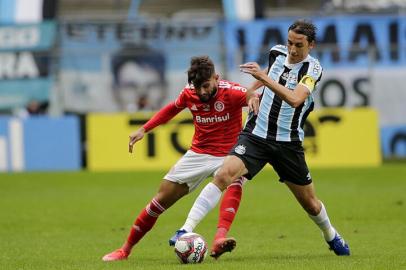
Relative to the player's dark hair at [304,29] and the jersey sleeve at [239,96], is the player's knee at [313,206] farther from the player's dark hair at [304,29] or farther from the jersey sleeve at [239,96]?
the player's dark hair at [304,29]

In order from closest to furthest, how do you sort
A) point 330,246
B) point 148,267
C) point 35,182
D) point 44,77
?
point 148,267, point 330,246, point 35,182, point 44,77

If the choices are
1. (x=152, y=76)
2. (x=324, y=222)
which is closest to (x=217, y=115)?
(x=324, y=222)

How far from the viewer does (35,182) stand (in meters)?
21.2

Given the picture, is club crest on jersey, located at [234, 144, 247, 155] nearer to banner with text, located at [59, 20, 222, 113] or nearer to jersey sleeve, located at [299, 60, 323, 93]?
jersey sleeve, located at [299, 60, 323, 93]

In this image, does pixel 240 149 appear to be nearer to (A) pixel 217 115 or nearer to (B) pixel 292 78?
(A) pixel 217 115

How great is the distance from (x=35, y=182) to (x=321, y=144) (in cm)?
671

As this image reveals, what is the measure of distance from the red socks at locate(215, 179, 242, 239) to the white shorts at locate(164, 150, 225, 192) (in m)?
0.28

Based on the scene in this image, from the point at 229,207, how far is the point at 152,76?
16.6 m

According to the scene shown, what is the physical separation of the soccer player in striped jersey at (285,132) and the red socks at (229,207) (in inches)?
2.7

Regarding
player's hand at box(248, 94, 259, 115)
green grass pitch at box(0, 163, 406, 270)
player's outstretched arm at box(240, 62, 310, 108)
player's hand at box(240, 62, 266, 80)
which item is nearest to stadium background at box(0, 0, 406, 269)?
green grass pitch at box(0, 163, 406, 270)

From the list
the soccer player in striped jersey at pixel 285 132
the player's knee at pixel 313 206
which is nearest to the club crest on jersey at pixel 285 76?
the soccer player in striped jersey at pixel 285 132

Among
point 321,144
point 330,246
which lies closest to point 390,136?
point 321,144

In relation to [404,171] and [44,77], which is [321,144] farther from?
[44,77]

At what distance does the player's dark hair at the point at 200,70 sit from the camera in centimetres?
973
